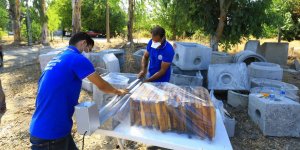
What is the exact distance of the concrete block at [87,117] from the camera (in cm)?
255

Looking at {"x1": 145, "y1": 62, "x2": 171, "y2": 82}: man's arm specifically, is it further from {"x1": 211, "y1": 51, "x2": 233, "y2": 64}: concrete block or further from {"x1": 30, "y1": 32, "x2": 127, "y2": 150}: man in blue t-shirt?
{"x1": 211, "y1": 51, "x2": 233, "y2": 64}: concrete block

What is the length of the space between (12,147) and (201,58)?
512 centimetres

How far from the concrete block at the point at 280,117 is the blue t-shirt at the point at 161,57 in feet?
6.64

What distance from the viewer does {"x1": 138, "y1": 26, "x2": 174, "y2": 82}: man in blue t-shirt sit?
4.59 m

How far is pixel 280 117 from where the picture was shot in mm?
5441

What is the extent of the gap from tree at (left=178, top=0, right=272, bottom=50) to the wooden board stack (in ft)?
32.6

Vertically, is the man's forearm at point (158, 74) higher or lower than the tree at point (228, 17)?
lower

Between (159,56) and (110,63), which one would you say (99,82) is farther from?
(110,63)

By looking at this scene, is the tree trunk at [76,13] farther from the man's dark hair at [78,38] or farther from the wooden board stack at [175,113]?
the wooden board stack at [175,113]

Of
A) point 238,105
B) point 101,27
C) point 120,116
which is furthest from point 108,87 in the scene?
point 101,27

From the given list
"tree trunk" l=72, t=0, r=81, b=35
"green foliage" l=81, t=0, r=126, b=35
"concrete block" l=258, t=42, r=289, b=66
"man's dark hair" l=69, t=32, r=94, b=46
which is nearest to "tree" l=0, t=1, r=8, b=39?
"green foliage" l=81, t=0, r=126, b=35

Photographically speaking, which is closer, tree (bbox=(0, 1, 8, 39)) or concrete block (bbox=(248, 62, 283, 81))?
concrete block (bbox=(248, 62, 283, 81))

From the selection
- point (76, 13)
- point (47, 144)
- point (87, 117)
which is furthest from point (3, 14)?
point (87, 117)

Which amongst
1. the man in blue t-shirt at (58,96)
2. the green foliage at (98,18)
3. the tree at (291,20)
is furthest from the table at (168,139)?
the green foliage at (98,18)
